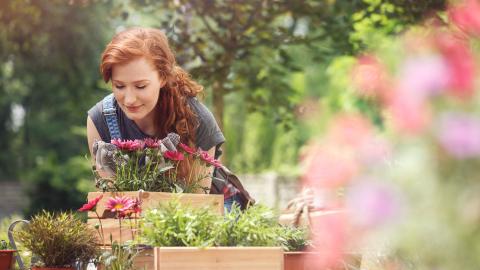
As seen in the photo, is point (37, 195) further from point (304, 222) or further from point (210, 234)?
point (210, 234)

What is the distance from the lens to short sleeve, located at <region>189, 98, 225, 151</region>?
11.9 ft

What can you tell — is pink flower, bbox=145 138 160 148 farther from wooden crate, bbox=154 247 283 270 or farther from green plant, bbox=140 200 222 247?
wooden crate, bbox=154 247 283 270

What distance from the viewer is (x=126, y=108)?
339 centimetres

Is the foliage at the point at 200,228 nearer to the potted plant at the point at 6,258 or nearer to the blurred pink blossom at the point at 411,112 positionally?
the potted plant at the point at 6,258

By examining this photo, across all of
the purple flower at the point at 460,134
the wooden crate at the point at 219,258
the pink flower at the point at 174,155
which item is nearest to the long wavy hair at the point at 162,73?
the pink flower at the point at 174,155

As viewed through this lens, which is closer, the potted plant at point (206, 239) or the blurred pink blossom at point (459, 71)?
the blurred pink blossom at point (459, 71)

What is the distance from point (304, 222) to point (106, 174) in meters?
1.81

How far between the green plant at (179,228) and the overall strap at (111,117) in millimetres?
1060

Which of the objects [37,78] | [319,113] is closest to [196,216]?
[319,113]

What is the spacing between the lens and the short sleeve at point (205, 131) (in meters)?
3.64

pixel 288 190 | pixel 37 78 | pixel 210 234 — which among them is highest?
pixel 37 78

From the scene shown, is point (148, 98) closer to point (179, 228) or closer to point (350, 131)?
point (179, 228)

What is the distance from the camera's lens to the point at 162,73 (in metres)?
3.45

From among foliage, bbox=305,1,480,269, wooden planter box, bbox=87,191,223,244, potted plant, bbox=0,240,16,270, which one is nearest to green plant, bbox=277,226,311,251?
wooden planter box, bbox=87,191,223,244
